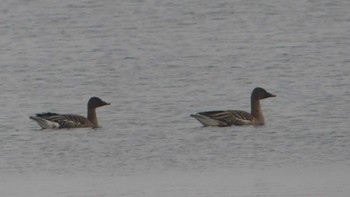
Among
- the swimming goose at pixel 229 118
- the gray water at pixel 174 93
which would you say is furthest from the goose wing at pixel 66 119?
the swimming goose at pixel 229 118

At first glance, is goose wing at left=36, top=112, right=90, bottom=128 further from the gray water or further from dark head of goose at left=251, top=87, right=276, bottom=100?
dark head of goose at left=251, top=87, right=276, bottom=100

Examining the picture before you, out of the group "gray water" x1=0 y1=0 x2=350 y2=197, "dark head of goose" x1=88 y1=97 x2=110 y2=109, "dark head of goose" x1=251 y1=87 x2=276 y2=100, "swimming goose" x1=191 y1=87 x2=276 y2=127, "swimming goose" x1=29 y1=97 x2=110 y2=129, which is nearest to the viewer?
"gray water" x1=0 y1=0 x2=350 y2=197

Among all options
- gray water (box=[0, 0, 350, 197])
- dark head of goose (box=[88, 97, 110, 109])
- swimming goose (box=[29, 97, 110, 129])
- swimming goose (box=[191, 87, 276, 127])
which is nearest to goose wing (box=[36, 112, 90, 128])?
swimming goose (box=[29, 97, 110, 129])

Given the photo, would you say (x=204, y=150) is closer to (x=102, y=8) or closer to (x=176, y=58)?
(x=176, y=58)

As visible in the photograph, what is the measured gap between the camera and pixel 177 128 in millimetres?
22312

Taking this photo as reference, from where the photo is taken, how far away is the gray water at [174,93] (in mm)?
17719

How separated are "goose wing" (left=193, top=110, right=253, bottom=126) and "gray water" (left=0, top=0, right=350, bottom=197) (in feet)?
0.86

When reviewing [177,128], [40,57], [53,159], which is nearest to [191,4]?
[40,57]

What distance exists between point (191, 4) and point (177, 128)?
20904mm

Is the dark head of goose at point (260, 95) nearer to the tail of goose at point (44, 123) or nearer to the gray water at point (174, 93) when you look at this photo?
the gray water at point (174, 93)

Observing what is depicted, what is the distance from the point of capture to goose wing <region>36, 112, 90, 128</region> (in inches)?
906

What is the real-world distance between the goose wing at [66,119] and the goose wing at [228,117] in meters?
1.80

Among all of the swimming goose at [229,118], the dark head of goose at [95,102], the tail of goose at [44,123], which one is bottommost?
the swimming goose at [229,118]

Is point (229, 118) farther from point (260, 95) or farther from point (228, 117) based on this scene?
point (260, 95)
